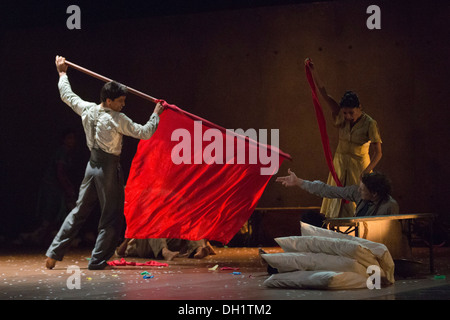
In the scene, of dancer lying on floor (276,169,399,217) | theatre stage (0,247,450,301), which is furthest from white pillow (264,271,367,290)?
dancer lying on floor (276,169,399,217)

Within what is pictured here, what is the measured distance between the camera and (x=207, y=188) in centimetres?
648

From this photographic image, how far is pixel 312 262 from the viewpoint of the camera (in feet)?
15.9

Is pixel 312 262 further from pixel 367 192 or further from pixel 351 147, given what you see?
pixel 351 147

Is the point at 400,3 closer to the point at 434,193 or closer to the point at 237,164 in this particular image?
the point at 434,193

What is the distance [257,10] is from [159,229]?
441cm

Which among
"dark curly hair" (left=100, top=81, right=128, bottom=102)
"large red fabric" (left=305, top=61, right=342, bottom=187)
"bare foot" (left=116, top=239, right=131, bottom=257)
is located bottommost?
"bare foot" (left=116, top=239, right=131, bottom=257)

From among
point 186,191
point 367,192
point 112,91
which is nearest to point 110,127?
point 112,91

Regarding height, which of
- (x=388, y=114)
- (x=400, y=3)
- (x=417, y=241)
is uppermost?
(x=400, y=3)

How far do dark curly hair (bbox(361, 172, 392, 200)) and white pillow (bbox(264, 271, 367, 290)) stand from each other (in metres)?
0.93

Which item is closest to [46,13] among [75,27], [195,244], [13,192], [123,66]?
[75,27]

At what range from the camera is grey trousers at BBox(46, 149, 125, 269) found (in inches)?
241

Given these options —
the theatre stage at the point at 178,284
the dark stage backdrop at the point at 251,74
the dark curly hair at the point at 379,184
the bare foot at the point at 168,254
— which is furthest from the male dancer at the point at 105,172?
the dark stage backdrop at the point at 251,74

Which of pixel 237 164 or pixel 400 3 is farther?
pixel 400 3

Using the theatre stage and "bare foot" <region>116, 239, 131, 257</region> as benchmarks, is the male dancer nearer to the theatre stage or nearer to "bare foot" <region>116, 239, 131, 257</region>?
the theatre stage
